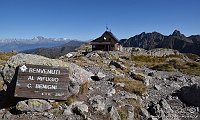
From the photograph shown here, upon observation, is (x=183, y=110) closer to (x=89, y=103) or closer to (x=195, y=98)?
(x=195, y=98)

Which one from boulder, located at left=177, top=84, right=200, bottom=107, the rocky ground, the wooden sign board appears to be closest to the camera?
the rocky ground

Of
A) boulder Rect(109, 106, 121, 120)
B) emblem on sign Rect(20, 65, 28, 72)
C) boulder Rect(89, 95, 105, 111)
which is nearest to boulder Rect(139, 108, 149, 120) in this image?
boulder Rect(109, 106, 121, 120)

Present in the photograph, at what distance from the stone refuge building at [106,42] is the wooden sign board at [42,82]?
8765 centimetres

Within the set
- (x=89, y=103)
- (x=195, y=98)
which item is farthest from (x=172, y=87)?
(x=89, y=103)

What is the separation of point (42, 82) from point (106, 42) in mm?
88933

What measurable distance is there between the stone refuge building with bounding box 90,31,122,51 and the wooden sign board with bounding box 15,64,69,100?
87.7 meters

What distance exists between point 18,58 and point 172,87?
18.4 metres

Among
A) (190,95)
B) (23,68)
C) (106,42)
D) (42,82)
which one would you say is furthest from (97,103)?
(106,42)

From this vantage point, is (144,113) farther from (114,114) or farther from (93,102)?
(93,102)

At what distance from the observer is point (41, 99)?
1881 centimetres

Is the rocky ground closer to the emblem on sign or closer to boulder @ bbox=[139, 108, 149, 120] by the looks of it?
boulder @ bbox=[139, 108, 149, 120]

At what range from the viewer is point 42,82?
62.5ft

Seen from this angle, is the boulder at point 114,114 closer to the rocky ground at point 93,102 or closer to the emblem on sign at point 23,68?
the rocky ground at point 93,102

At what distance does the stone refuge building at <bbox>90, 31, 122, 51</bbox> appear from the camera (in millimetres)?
107356
